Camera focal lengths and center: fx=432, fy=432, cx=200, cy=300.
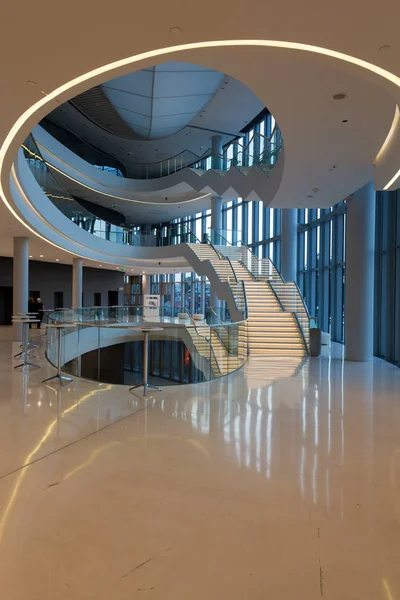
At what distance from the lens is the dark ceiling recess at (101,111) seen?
69.5 ft

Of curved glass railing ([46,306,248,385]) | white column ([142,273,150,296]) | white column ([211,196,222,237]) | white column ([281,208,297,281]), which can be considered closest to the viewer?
curved glass railing ([46,306,248,385])

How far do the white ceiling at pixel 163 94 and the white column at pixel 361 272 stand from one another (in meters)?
9.51

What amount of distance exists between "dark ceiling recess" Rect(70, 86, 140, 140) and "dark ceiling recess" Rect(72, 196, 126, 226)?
7.19m

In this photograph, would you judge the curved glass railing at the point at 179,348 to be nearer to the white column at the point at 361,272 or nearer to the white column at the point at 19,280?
the white column at the point at 361,272

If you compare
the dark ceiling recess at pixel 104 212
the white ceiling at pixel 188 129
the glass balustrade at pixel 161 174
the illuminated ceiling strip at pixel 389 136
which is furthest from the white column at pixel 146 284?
the illuminated ceiling strip at pixel 389 136

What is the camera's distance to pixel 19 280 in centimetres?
1556

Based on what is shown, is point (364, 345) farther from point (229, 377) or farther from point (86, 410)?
point (86, 410)

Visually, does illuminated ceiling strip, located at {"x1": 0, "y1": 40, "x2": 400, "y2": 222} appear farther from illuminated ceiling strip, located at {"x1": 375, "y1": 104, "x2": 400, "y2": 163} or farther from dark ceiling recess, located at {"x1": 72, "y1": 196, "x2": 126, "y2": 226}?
dark ceiling recess, located at {"x1": 72, "y1": 196, "x2": 126, "y2": 226}

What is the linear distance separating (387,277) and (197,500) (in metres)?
10.8

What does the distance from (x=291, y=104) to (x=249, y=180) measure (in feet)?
23.9

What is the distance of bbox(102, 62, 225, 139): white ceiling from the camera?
17953 mm

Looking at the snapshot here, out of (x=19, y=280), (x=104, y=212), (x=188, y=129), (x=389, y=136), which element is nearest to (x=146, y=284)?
(x=104, y=212)

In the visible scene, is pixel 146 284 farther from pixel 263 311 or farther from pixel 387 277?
pixel 387 277

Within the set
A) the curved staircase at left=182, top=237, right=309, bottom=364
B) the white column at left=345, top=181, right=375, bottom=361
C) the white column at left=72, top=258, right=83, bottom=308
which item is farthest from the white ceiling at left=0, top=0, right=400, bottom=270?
the white column at left=72, top=258, right=83, bottom=308
